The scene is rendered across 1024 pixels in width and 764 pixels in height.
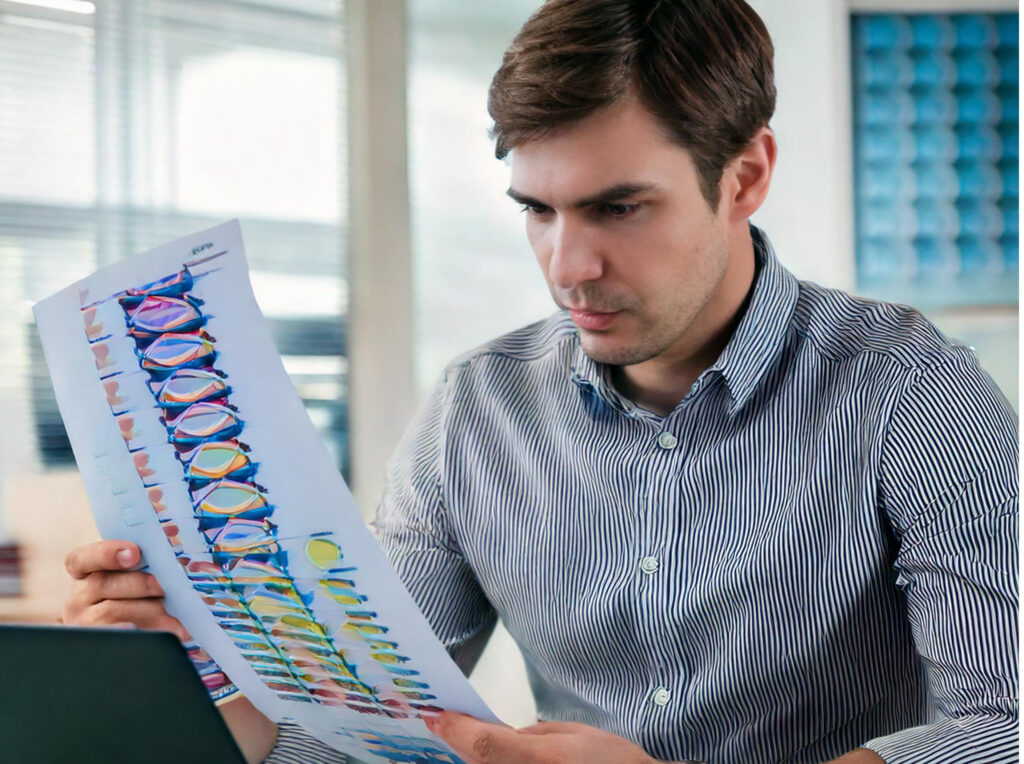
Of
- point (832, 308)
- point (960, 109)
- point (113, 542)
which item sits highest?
point (960, 109)

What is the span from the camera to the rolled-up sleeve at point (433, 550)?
1146 mm

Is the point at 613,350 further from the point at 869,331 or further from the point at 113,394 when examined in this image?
the point at 113,394

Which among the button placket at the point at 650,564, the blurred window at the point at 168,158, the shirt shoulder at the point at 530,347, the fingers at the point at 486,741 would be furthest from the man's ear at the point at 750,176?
the blurred window at the point at 168,158

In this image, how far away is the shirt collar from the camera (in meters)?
1.04

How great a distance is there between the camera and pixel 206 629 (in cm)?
82

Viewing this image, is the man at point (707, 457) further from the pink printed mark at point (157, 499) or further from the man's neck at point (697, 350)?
the pink printed mark at point (157, 499)

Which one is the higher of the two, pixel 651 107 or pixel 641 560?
pixel 651 107

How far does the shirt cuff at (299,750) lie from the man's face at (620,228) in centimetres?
45

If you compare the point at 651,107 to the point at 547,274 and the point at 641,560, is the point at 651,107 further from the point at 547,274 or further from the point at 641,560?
the point at 641,560

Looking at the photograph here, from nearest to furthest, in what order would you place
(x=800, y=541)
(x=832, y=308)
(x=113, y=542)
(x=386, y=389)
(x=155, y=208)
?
(x=113, y=542) < (x=800, y=541) < (x=832, y=308) < (x=155, y=208) < (x=386, y=389)

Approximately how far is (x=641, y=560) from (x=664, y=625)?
0.07 meters

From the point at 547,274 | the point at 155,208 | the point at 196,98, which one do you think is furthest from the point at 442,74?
the point at 547,274

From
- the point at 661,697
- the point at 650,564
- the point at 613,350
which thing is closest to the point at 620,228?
the point at 613,350

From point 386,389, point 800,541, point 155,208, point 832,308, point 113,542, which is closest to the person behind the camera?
point 113,542
